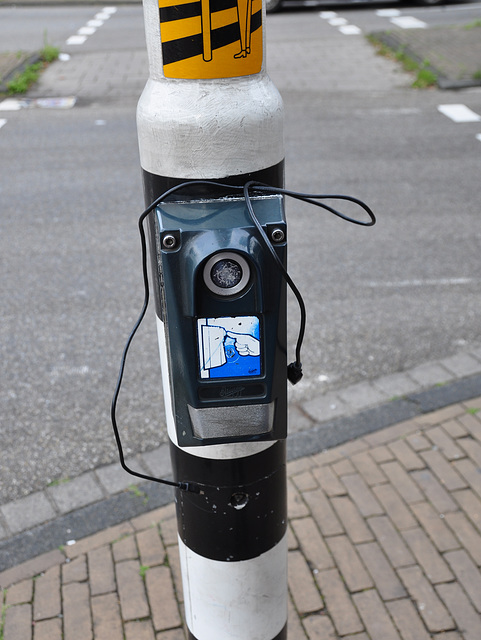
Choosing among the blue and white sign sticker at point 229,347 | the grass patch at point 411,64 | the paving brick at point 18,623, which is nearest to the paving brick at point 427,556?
the paving brick at point 18,623

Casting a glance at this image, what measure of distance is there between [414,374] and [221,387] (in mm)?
2918

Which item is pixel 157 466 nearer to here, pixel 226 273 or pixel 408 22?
pixel 226 273

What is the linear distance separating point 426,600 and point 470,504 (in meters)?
0.61

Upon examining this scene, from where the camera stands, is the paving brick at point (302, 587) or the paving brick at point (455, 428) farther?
the paving brick at point (455, 428)

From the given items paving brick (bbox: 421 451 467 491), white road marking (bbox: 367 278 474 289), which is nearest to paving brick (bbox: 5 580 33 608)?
paving brick (bbox: 421 451 467 491)

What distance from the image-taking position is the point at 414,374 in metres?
4.36

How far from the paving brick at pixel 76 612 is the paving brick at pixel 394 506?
1388 millimetres

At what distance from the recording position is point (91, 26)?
15.2m

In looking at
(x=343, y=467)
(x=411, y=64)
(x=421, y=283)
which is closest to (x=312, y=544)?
(x=343, y=467)

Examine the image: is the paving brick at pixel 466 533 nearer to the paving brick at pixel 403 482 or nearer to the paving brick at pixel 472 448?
the paving brick at pixel 403 482

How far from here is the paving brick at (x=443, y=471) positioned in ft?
11.3

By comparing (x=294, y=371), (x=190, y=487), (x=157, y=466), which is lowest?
(x=157, y=466)

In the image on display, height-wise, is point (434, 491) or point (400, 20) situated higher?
point (434, 491)

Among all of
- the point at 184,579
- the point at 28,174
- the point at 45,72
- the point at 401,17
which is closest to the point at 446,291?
the point at 184,579
